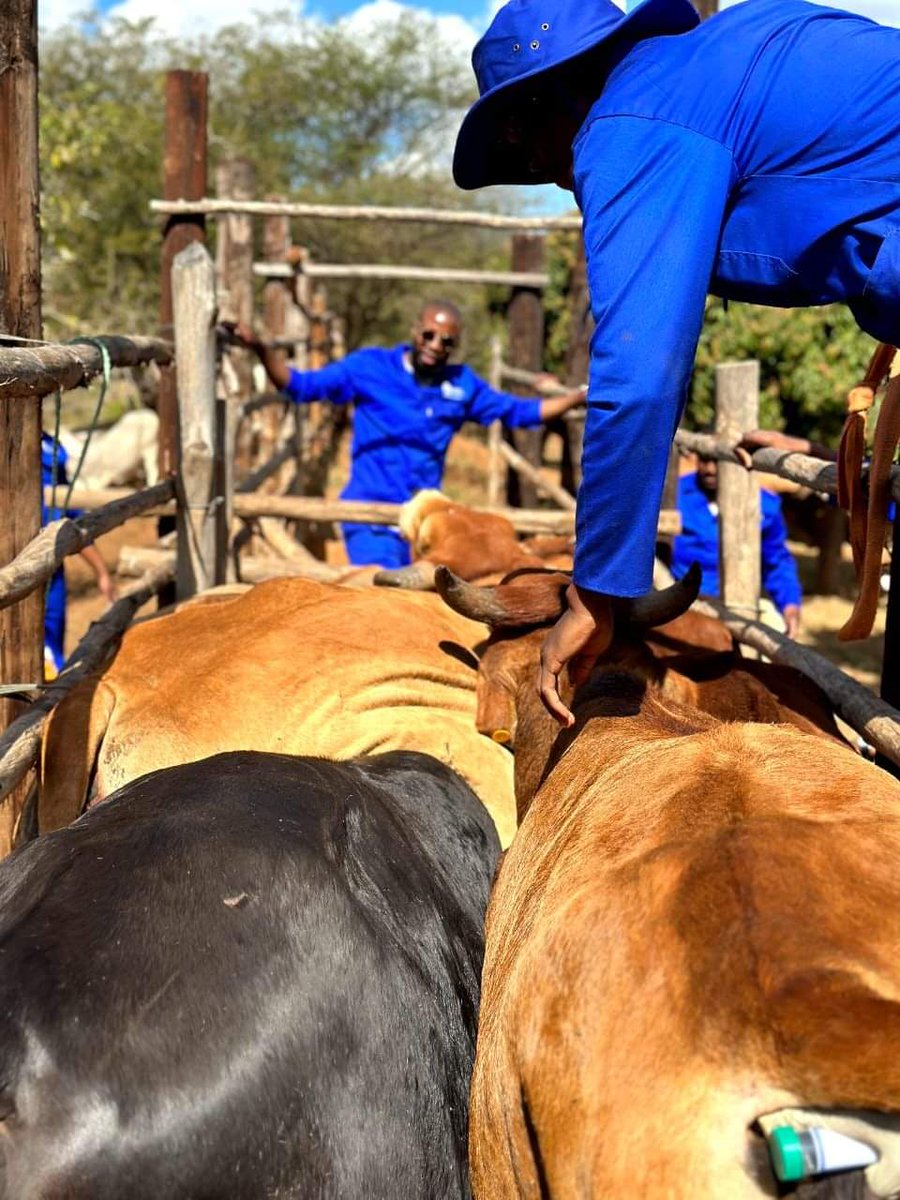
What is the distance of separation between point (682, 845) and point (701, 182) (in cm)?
119

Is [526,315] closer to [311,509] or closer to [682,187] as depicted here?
[311,509]

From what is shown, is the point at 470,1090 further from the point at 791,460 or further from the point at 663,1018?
the point at 791,460

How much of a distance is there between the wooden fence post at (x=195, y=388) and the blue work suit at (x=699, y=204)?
263 centimetres

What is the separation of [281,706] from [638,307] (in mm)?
1413

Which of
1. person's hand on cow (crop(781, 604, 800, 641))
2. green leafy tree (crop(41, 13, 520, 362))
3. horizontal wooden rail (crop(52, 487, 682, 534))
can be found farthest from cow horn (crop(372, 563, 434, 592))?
green leafy tree (crop(41, 13, 520, 362))

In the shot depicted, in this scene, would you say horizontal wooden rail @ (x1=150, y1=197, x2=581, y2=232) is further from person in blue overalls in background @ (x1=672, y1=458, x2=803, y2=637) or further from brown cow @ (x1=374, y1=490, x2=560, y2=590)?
brown cow @ (x1=374, y1=490, x2=560, y2=590)

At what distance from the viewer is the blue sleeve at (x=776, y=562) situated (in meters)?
6.55

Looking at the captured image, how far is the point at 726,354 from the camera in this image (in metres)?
13.1

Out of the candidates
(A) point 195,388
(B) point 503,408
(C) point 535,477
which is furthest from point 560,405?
(C) point 535,477

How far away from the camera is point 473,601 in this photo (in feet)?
10.0

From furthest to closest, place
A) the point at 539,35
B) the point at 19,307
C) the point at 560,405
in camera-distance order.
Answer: the point at 560,405
the point at 19,307
the point at 539,35

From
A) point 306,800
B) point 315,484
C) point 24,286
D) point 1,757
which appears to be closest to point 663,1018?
point 306,800

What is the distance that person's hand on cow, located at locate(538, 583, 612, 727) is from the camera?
241 centimetres

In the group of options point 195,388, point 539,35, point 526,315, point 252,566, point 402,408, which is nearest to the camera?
point 539,35
